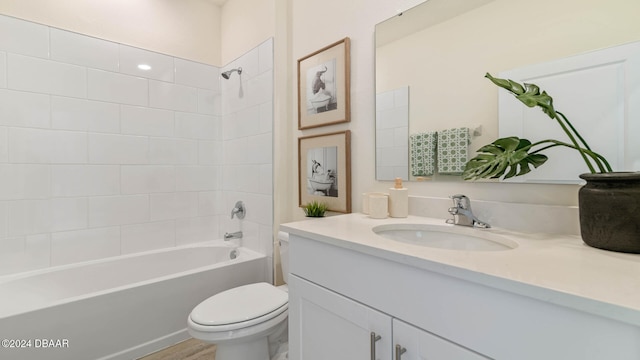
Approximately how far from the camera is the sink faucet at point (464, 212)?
0.98 m

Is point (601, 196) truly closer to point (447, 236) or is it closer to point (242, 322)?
point (447, 236)

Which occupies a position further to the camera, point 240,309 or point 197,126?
point 197,126

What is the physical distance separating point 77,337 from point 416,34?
2222 mm

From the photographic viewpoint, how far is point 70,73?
184 centimetres

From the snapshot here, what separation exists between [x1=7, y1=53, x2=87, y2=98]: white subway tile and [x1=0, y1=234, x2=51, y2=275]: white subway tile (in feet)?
3.09

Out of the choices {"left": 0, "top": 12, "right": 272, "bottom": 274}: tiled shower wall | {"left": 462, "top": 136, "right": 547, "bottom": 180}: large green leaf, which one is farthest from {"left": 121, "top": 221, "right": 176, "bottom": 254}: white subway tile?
{"left": 462, "top": 136, "right": 547, "bottom": 180}: large green leaf

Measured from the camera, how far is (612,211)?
649 mm

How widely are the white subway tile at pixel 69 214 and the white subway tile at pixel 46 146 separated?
0.90 feet

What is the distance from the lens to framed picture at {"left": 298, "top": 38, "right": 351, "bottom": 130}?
58.2 inches

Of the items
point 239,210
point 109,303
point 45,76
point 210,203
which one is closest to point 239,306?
point 109,303

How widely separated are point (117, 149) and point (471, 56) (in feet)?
7.56

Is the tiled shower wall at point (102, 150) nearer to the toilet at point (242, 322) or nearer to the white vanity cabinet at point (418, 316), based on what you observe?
the toilet at point (242, 322)

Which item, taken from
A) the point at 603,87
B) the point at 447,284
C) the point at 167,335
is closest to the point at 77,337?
the point at 167,335

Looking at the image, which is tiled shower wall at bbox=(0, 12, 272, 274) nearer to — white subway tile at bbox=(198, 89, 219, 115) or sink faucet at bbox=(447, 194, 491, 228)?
white subway tile at bbox=(198, 89, 219, 115)
